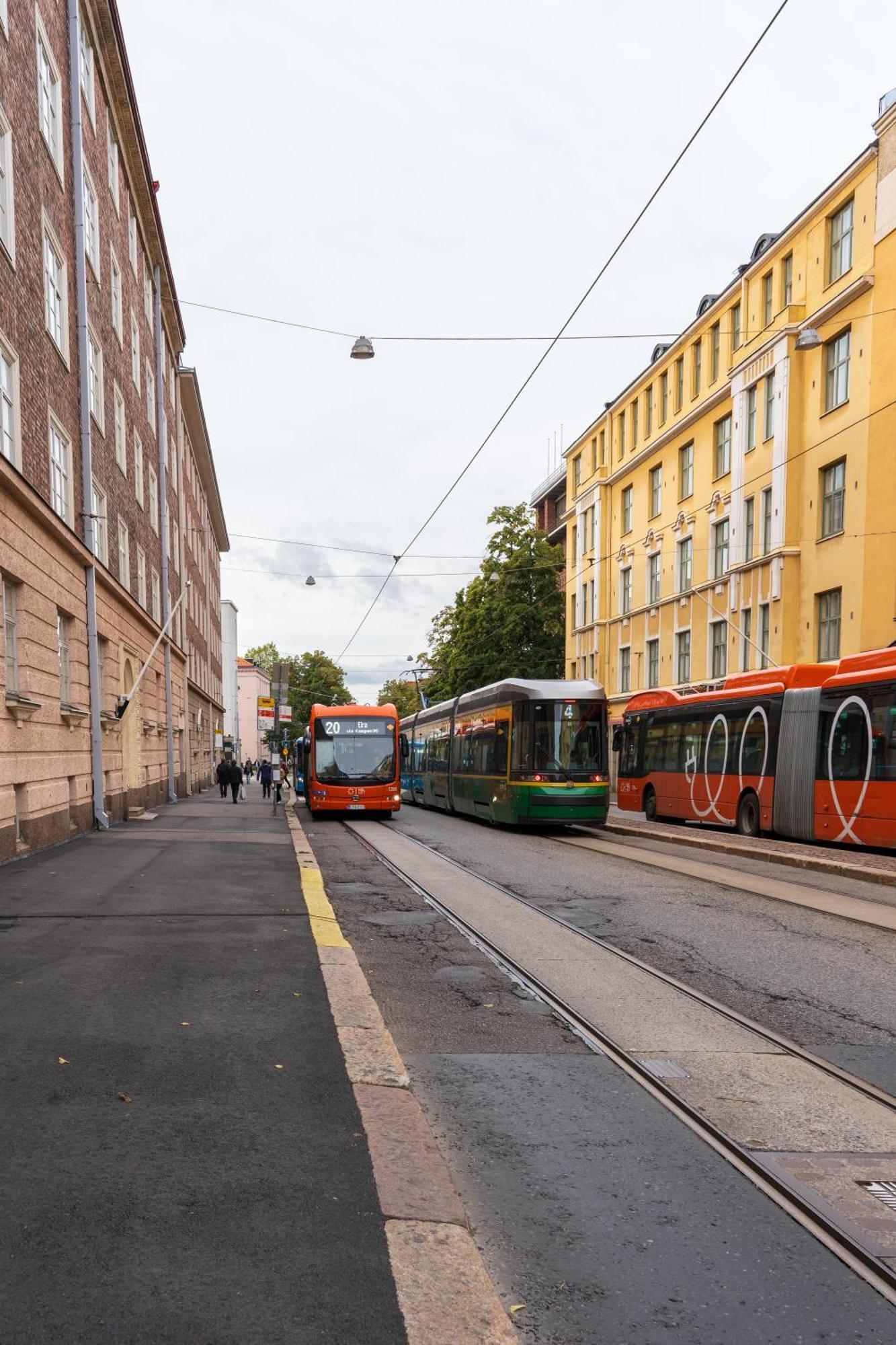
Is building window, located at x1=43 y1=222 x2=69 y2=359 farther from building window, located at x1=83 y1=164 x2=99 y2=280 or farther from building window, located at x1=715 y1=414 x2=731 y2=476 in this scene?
building window, located at x1=715 y1=414 x2=731 y2=476

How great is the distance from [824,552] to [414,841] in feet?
55.2

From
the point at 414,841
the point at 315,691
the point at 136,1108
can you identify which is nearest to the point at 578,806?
the point at 414,841

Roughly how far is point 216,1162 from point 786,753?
16602 millimetres

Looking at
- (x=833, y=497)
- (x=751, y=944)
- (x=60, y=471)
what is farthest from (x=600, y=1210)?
(x=833, y=497)

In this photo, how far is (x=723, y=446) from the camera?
36969 millimetres

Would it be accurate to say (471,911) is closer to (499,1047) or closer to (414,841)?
(499,1047)

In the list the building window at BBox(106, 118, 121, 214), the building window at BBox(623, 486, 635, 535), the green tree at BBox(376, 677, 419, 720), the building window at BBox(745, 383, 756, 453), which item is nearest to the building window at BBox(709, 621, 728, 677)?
the building window at BBox(745, 383, 756, 453)

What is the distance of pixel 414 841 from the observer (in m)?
18.8

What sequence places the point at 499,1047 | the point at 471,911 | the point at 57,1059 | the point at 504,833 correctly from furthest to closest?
the point at 504,833
the point at 471,911
the point at 499,1047
the point at 57,1059

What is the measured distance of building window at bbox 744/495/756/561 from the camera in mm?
33656

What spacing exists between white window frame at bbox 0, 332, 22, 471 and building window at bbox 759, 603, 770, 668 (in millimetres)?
23405

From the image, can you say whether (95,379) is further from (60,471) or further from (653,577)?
(653,577)

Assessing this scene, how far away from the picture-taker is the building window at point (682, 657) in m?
39.1

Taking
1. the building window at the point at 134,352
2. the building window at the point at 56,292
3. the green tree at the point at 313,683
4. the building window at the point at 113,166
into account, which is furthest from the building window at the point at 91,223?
the green tree at the point at 313,683
